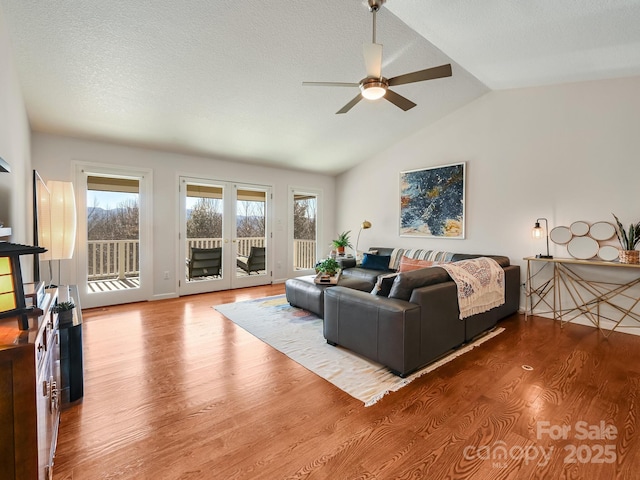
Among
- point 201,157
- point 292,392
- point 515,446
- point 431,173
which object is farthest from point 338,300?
point 201,157

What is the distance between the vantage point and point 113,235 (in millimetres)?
4512

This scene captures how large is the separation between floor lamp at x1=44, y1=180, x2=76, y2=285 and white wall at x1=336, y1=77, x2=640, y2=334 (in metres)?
4.80

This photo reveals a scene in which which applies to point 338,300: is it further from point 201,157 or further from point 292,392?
point 201,157

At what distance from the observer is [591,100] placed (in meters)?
3.68

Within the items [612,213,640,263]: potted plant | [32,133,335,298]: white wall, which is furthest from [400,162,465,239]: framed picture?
[32,133,335,298]: white wall

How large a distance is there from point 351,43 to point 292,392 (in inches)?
127

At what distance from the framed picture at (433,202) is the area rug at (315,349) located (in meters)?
1.98

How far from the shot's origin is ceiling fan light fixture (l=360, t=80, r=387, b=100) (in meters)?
2.47

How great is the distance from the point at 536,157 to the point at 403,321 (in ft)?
11.0

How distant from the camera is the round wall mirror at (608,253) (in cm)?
353

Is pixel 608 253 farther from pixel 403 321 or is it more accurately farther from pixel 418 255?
pixel 403 321

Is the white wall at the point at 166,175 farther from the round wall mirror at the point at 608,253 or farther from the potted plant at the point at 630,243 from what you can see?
the potted plant at the point at 630,243

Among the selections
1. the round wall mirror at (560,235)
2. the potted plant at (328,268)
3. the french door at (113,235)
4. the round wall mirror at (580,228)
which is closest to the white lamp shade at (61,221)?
the french door at (113,235)

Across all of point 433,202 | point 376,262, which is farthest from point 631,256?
point 376,262
